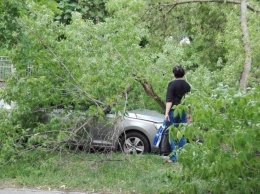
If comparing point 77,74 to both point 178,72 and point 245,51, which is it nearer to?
point 178,72

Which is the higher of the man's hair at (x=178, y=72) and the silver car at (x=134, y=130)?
the man's hair at (x=178, y=72)

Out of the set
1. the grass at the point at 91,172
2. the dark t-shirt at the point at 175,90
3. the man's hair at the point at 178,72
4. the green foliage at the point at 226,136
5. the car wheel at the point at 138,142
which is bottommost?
the grass at the point at 91,172

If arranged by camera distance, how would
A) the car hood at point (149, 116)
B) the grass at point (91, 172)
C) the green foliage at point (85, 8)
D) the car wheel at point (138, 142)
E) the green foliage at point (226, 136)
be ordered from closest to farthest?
1. the green foliage at point (226, 136)
2. the grass at point (91, 172)
3. the car wheel at point (138, 142)
4. the car hood at point (149, 116)
5. the green foliage at point (85, 8)

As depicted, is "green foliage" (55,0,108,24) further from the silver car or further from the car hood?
the silver car

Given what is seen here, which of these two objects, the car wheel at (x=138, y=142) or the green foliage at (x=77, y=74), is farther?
the car wheel at (x=138, y=142)

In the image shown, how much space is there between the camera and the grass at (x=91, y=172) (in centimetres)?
768

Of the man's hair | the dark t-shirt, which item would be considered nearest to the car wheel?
the dark t-shirt

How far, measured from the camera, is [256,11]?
11.9 meters

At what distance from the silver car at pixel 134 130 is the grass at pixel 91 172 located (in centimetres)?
40

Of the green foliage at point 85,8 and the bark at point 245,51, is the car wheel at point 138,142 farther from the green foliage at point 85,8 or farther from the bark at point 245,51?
the green foliage at point 85,8

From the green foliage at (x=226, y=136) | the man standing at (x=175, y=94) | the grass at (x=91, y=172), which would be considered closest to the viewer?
the green foliage at (x=226, y=136)

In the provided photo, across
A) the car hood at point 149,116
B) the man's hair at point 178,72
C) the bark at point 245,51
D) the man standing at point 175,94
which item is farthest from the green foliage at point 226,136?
the car hood at point 149,116

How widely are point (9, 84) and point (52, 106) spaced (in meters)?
0.89

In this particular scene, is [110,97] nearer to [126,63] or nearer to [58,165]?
[126,63]
